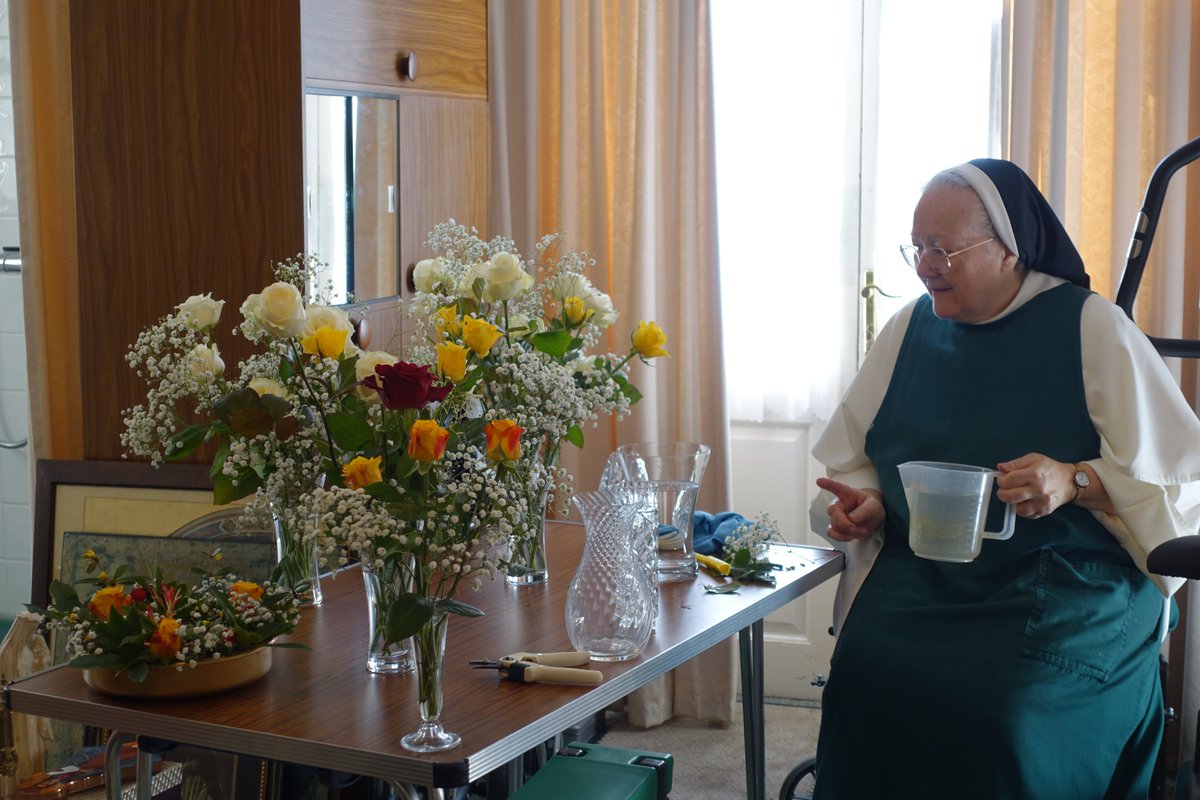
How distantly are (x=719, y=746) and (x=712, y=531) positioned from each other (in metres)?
1.15

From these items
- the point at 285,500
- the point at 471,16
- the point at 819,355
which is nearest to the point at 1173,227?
the point at 819,355

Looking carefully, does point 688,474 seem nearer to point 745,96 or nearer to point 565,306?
point 565,306

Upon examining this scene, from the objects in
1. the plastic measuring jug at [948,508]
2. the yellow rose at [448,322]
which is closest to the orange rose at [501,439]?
the yellow rose at [448,322]

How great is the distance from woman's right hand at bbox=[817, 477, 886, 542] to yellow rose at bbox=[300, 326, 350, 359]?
1.11 m

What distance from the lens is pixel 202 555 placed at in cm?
275

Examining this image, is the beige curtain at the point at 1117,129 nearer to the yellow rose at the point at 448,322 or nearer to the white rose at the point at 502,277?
the white rose at the point at 502,277

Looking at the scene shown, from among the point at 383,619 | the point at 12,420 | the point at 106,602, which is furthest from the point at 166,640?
the point at 12,420

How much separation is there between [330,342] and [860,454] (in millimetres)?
1351

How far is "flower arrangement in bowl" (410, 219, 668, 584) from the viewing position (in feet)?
6.34

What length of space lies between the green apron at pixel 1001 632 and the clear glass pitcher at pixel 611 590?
25.0 inches

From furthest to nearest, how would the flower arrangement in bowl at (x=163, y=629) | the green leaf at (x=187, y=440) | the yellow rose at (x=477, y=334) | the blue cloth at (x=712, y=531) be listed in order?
1. the blue cloth at (x=712, y=531)
2. the green leaf at (x=187, y=440)
3. the yellow rose at (x=477, y=334)
4. the flower arrangement in bowl at (x=163, y=629)

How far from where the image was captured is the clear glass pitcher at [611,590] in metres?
1.84

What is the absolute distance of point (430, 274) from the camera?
2113 mm

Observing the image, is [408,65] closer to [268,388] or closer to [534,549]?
[534,549]
